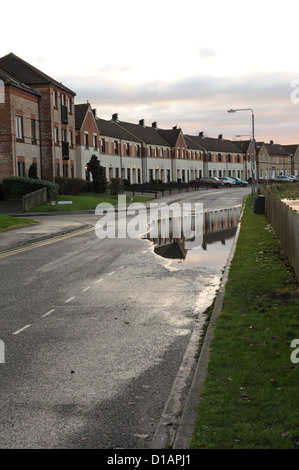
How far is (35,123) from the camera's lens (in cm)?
5134

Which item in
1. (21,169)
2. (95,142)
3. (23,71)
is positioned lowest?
(21,169)

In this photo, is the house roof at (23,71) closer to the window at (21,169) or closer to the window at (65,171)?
the window at (65,171)

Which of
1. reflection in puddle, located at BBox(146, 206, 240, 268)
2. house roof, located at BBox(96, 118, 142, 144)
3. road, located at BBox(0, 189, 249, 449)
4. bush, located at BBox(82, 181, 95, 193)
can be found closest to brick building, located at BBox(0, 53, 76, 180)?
bush, located at BBox(82, 181, 95, 193)

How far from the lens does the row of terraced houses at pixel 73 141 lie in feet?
154

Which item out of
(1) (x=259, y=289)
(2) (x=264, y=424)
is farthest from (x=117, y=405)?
(1) (x=259, y=289)

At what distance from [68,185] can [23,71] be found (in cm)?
1251

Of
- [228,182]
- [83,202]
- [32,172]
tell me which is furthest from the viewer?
[228,182]

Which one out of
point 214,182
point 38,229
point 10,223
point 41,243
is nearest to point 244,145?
point 214,182

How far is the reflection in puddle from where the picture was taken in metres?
16.4

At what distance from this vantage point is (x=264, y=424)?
5.11 m

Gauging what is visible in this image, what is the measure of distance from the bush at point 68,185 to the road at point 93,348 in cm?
3607

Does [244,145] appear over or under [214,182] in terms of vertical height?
over

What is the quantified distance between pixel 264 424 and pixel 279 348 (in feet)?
7.77

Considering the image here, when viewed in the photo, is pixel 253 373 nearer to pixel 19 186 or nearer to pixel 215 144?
pixel 19 186
